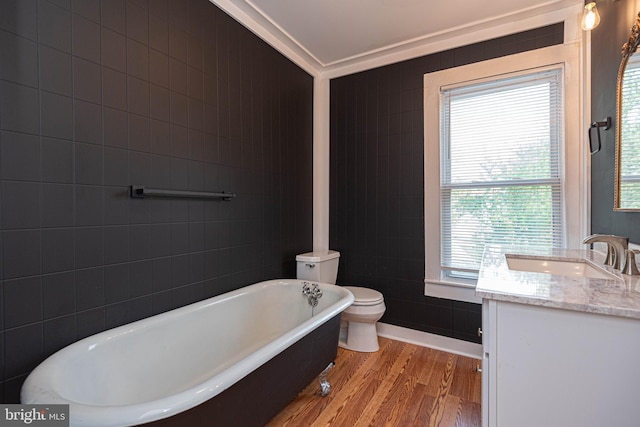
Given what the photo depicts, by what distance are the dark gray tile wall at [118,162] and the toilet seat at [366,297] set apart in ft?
2.71

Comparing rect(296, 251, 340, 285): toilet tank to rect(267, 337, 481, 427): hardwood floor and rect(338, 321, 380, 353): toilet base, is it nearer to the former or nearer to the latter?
rect(338, 321, 380, 353): toilet base

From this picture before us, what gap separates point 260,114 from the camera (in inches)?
90.9

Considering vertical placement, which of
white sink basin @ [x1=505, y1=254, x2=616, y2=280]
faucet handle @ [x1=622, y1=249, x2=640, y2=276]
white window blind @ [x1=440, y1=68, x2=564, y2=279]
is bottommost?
white sink basin @ [x1=505, y1=254, x2=616, y2=280]

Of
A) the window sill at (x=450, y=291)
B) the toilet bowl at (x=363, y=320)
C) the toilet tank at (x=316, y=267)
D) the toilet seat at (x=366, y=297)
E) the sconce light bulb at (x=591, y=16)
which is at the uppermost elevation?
the sconce light bulb at (x=591, y=16)

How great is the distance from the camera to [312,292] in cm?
212

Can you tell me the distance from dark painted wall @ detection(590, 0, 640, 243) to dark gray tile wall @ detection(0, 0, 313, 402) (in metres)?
2.16

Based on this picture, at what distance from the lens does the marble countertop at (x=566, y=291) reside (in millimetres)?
809

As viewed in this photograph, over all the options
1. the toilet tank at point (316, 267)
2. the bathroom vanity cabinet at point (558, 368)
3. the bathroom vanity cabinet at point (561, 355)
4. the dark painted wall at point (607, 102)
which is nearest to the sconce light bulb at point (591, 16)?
the dark painted wall at point (607, 102)

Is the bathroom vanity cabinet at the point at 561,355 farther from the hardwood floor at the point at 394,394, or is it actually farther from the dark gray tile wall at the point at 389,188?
the dark gray tile wall at the point at 389,188

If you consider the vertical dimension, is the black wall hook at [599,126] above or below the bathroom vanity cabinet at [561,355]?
above

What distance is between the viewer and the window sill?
91.4 inches

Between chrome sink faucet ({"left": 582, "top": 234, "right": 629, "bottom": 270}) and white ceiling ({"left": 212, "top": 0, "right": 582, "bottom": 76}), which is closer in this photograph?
chrome sink faucet ({"left": 582, "top": 234, "right": 629, "bottom": 270})

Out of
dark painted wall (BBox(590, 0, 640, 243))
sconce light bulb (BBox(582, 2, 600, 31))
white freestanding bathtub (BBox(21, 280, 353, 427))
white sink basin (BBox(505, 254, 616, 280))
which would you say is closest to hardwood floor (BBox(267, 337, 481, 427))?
white freestanding bathtub (BBox(21, 280, 353, 427))

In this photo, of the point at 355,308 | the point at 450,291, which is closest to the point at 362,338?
the point at 355,308
